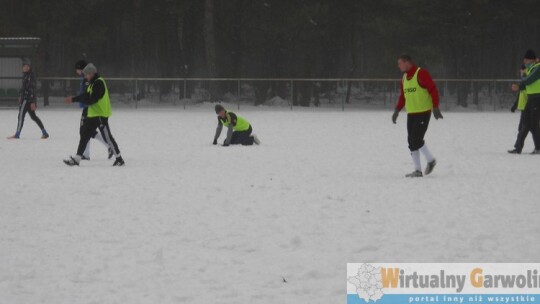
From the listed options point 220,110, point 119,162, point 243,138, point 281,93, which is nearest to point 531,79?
point 220,110

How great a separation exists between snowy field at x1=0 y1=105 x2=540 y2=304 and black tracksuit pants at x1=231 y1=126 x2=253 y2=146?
7.49 ft

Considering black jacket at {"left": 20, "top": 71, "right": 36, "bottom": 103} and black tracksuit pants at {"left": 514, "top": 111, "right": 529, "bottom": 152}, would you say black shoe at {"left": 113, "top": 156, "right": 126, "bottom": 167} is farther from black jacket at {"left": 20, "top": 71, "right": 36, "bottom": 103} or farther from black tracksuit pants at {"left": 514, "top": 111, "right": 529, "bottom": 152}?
black tracksuit pants at {"left": 514, "top": 111, "right": 529, "bottom": 152}

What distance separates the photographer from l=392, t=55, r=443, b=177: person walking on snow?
A: 15047 mm

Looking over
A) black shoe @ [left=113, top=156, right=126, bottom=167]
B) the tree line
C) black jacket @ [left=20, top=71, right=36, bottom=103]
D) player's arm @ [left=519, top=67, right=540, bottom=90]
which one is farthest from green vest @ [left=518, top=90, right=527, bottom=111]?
Answer: the tree line

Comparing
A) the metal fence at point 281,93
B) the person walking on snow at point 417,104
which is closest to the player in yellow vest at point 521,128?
the person walking on snow at point 417,104

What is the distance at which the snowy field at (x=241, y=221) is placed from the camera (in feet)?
24.5

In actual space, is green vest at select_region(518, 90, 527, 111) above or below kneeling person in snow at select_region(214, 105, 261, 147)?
above

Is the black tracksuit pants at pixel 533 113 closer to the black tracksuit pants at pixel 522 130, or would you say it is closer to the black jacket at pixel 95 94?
the black tracksuit pants at pixel 522 130

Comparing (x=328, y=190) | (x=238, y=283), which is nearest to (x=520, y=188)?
(x=328, y=190)

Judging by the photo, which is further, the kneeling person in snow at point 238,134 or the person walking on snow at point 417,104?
the kneeling person in snow at point 238,134

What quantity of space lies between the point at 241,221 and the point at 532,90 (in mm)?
10518

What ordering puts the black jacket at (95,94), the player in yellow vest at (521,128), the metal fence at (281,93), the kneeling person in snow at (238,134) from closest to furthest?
the black jacket at (95,94) < the player in yellow vest at (521,128) < the kneeling person in snow at (238,134) < the metal fence at (281,93)

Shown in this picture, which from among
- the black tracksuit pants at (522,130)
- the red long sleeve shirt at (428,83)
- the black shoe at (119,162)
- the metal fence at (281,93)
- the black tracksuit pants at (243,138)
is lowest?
the metal fence at (281,93)

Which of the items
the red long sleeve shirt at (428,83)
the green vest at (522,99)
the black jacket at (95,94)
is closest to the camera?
the red long sleeve shirt at (428,83)
